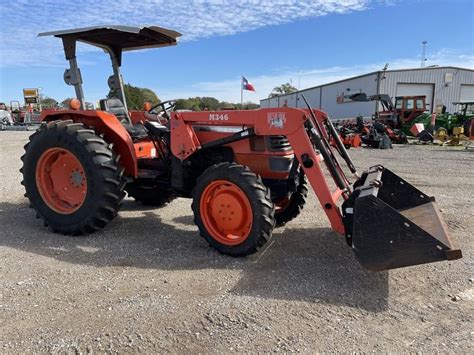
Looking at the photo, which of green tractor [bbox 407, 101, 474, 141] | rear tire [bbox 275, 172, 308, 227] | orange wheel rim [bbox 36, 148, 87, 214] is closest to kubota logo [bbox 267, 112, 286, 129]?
rear tire [bbox 275, 172, 308, 227]

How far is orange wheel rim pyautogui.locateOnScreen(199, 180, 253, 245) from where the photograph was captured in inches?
147

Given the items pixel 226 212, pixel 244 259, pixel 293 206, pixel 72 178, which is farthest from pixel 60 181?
pixel 293 206

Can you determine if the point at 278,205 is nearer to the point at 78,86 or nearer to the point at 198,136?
the point at 198,136

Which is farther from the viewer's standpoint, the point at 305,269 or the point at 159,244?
the point at 159,244

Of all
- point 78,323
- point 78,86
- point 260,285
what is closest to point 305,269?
point 260,285

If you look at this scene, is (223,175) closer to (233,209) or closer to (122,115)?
(233,209)

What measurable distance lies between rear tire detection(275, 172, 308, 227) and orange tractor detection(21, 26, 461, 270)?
0.04ft

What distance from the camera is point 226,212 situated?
12.5ft

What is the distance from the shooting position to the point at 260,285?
3.26 meters

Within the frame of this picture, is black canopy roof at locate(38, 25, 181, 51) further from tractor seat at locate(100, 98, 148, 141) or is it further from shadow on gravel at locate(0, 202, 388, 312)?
shadow on gravel at locate(0, 202, 388, 312)

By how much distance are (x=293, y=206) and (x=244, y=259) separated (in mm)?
1194

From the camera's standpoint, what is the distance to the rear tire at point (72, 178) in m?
4.24

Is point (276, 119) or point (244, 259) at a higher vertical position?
point (276, 119)

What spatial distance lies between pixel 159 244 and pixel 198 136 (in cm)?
128
